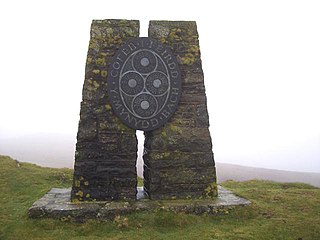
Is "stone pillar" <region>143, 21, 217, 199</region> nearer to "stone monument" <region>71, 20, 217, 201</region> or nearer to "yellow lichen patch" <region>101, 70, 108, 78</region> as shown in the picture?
"stone monument" <region>71, 20, 217, 201</region>

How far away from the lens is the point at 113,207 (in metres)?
9.31

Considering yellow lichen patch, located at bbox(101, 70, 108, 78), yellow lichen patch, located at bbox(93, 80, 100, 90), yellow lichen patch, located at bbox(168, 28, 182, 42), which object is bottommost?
yellow lichen patch, located at bbox(93, 80, 100, 90)

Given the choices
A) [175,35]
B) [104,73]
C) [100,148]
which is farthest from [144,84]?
[100,148]

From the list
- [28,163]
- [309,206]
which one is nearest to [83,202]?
[309,206]

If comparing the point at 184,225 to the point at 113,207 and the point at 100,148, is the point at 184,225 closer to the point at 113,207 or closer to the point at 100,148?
the point at 113,207

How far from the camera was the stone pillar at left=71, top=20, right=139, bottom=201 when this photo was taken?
398 inches

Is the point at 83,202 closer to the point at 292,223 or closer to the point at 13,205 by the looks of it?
the point at 13,205

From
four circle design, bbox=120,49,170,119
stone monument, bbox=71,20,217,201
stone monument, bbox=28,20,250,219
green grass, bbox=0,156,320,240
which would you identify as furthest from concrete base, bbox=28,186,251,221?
four circle design, bbox=120,49,170,119

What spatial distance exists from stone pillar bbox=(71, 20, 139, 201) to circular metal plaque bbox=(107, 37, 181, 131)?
0.29 meters

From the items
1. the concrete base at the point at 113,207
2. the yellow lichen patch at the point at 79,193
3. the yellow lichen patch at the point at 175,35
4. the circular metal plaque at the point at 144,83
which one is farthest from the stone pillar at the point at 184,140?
the yellow lichen patch at the point at 79,193

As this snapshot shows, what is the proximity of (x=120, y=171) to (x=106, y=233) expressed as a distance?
2258 mm

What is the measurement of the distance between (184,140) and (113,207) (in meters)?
2.96

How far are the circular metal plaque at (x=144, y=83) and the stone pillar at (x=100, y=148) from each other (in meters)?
0.29

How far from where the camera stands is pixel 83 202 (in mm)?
9906
